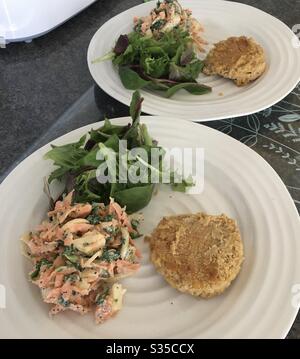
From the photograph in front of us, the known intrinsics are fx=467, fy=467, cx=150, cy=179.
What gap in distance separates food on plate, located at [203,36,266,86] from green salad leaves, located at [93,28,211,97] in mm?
49

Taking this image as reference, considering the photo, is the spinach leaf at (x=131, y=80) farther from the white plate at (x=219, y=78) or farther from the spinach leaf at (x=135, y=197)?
the spinach leaf at (x=135, y=197)

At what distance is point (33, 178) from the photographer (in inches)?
46.8

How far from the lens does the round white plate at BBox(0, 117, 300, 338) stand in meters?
0.92

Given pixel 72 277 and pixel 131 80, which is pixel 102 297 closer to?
pixel 72 277

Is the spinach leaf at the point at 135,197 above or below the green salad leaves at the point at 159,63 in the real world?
below

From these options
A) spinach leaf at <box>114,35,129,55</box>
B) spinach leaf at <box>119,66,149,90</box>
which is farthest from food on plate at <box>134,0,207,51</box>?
spinach leaf at <box>119,66,149,90</box>

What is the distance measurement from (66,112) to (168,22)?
18.2 inches

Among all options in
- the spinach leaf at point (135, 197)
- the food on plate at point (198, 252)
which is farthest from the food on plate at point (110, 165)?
the food on plate at point (198, 252)

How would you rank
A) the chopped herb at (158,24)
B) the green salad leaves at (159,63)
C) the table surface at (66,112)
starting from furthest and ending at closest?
the chopped herb at (158,24) < the green salad leaves at (159,63) < the table surface at (66,112)

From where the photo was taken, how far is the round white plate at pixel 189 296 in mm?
919

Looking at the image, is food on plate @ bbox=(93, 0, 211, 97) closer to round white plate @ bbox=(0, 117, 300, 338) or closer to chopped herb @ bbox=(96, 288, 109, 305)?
round white plate @ bbox=(0, 117, 300, 338)

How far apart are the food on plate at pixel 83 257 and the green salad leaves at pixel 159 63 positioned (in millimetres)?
517

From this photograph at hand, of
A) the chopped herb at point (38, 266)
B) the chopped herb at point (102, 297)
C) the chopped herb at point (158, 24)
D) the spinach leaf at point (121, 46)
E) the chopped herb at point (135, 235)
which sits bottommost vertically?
the chopped herb at point (135, 235)

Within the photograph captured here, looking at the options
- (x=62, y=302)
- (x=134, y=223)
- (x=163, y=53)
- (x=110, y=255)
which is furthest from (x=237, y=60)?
(x=62, y=302)
